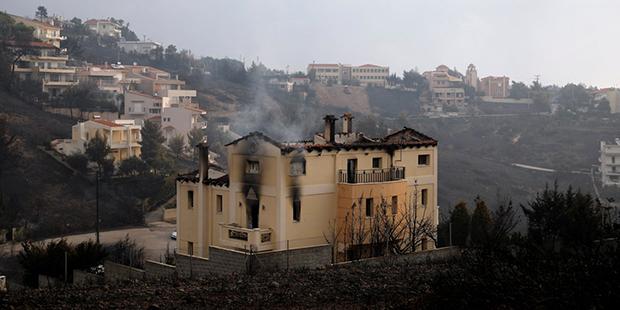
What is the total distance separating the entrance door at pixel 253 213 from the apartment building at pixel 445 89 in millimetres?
85704

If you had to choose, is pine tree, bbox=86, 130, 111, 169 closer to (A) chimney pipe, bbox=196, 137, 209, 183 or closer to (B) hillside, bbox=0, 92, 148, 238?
(B) hillside, bbox=0, 92, 148, 238

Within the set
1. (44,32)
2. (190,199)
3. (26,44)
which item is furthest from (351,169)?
(44,32)

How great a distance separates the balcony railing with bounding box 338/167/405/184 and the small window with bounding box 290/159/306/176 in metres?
1.09

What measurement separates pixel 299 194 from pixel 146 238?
12.4 meters

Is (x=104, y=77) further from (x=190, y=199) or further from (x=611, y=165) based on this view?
(x=190, y=199)

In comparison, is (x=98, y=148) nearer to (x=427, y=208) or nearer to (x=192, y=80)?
(x=427, y=208)

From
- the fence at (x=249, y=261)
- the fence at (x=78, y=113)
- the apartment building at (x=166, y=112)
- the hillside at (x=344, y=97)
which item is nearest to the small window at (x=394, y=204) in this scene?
the fence at (x=249, y=261)

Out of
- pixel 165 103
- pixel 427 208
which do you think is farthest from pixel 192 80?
pixel 427 208

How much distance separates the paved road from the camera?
30.0 meters

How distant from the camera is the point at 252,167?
2233cm

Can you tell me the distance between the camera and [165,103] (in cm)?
6309

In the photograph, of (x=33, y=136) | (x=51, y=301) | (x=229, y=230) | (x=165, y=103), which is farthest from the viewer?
(x=165, y=103)

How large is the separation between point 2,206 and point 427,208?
1777cm

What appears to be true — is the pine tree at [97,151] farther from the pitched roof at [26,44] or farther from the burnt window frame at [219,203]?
the pitched roof at [26,44]
